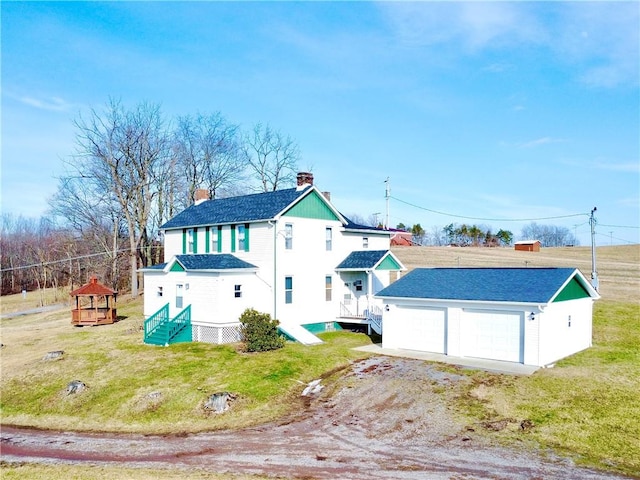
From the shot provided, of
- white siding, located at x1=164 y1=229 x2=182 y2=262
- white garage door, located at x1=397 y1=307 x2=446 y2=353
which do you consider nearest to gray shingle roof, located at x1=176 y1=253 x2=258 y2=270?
white siding, located at x1=164 y1=229 x2=182 y2=262

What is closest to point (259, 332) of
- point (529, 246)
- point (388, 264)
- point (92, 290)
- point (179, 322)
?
point (179, 322)

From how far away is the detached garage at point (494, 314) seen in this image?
68.2 feet

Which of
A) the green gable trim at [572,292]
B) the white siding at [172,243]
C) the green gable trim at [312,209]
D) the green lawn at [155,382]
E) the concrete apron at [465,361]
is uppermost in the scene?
the green gable trim at [312,209]

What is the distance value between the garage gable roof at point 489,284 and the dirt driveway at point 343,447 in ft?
15.5

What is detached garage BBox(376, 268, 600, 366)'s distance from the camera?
68.2ft

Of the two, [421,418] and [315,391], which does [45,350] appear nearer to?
[315,391]

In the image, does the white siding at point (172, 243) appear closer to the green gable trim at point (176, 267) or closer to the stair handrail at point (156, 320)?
the green gable trim at point (176, 267)

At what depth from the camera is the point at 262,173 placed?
59.1m

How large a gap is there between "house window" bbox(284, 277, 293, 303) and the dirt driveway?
1016 cm

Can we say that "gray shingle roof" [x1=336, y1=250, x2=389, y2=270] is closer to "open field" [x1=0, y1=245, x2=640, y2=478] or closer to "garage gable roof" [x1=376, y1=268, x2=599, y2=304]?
"garage gable roof" [x1=376, y1=268, x2=599, y2=304]

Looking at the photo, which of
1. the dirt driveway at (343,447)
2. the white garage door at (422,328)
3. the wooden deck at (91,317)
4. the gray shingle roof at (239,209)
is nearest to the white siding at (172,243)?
the gray shingle roof at (239,209)

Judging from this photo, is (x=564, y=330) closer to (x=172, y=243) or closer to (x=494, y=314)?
(x=494, y=314)

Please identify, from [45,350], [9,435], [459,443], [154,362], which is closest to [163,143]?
[45,350]

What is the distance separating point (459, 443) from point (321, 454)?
3.90m
